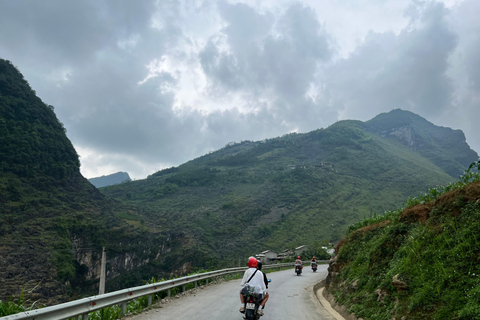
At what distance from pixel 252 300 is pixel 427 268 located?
13.1 ft

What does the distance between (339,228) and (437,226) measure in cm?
9316

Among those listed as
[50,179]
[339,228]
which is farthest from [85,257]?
[339,228]

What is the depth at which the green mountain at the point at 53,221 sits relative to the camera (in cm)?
5056

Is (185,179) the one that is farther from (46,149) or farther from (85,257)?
(85,257)

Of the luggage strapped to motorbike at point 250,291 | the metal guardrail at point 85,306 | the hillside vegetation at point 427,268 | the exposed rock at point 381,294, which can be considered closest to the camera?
the metal guardrail at point 85,306

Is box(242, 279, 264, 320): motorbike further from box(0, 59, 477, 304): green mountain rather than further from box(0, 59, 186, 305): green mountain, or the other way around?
box(0, 59, 186, 305): green mountain

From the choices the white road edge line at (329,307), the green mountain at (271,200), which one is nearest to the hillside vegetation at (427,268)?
the white road edge line at (329,307)

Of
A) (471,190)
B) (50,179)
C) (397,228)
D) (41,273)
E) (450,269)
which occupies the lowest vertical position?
(41,273)

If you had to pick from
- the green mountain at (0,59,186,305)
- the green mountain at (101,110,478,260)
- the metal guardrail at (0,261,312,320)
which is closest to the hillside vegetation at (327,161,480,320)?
the metal guardrail at (0,261,312,320)

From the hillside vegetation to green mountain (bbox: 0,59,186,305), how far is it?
43.1m

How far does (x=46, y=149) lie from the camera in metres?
86.8

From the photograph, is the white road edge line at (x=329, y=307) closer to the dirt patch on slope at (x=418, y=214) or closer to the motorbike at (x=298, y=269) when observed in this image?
the dirt patch on slope at (x=418, y=214)

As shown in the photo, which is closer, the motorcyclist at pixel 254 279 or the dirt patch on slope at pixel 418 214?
the motorcyclist at pixel 254 279

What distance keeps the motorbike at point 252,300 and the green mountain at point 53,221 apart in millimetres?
41971
